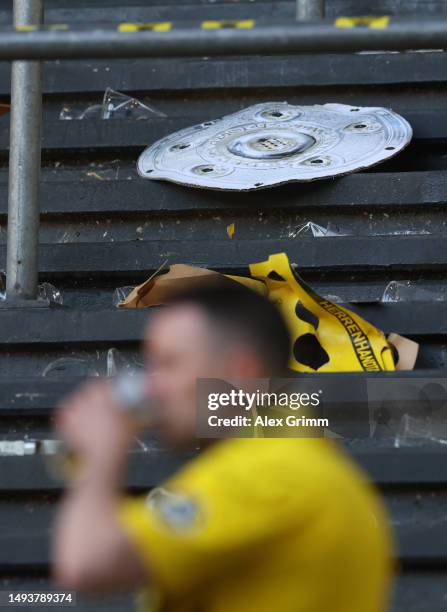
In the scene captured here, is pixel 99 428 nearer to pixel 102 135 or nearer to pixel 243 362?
pixel 243 362

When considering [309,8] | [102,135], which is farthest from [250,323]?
[309,8]

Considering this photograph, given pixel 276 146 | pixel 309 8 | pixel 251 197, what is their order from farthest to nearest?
1. pixel 309 8
2. pixel 276 146
3. pixel 251 197

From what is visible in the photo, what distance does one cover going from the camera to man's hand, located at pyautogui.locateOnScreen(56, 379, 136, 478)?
1913 mm

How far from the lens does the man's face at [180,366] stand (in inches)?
78.5

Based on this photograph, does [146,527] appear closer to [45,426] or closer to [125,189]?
[45,426]

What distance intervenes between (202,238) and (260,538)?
10.7ft

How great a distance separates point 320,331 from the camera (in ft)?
14.7

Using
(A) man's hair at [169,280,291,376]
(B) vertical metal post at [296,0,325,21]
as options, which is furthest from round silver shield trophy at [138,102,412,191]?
(A) man's hair at [169,280,291,376]

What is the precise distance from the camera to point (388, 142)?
518 cm

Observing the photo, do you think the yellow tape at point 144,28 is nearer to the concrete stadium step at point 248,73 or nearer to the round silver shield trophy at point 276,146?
the round silver shield trophy at point 276,146

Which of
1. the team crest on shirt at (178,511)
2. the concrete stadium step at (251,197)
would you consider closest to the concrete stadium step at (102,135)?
the concrete stadium step at (251,197)

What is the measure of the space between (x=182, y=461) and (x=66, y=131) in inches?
76.0

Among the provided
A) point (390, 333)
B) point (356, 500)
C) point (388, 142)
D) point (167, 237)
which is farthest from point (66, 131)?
point (356, 500)

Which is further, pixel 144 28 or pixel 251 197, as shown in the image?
pixel 251 197
